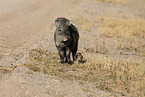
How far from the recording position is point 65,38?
6.64 metres

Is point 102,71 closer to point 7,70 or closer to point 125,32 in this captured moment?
point 7,70

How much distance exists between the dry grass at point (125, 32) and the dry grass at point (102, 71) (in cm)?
279

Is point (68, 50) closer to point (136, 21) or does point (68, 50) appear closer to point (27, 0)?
point (136, 21)

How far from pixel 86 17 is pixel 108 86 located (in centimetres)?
976

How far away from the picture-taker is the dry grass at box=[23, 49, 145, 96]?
20.1ft

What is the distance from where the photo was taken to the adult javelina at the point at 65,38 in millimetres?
6754

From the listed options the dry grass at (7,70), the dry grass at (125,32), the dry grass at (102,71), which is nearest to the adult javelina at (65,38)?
the dry grass at (102,71)

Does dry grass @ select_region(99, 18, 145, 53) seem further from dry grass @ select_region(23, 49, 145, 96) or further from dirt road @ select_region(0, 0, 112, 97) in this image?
dirt road @ select_region(0, 0, 112, 97)

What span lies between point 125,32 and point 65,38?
6447mm

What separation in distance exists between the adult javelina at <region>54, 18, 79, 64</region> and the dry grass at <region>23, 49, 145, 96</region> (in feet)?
1.58

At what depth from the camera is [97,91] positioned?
5.97 meters

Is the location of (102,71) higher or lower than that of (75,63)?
lower

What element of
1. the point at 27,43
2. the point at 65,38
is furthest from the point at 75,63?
the point at 27,43

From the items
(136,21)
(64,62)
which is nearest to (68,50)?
(64,62)
